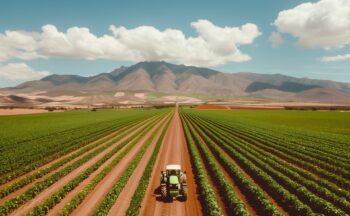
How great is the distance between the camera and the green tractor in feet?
56.5

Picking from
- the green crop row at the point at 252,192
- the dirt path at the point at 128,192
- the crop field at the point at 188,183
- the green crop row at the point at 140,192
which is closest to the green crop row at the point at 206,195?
the crop field at the point at 188,183

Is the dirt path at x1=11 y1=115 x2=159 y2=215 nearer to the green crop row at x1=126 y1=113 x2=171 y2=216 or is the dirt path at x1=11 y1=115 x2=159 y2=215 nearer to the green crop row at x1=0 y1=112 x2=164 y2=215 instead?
the green crop row at x1=0 y1=112 x2=164 y2=215

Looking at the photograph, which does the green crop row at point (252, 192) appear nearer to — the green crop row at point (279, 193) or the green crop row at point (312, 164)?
the green crop row at point (279, 193)

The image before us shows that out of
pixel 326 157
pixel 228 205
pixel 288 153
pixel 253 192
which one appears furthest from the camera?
pixel 288 153

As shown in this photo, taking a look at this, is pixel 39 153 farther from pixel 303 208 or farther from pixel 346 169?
pixel 346 169

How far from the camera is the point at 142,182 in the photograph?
66.1 feet

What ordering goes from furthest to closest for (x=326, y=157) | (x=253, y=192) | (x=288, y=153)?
(x=288, y=153) < (x=326, y=157) < (x=253, y=192)

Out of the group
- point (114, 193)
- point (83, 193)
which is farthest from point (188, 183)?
point (83, 193)

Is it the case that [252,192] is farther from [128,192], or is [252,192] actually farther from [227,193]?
[128,192]

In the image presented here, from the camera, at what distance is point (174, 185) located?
17297mm

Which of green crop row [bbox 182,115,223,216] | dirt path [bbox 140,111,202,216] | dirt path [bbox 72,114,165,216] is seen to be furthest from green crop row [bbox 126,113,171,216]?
green crop row [bbox 182,115,223,216]

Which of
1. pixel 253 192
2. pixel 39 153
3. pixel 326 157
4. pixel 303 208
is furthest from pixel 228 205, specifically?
pixel 39 153

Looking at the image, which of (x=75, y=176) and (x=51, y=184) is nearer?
(x=51, y=184)

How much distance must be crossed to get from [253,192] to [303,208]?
340cm
